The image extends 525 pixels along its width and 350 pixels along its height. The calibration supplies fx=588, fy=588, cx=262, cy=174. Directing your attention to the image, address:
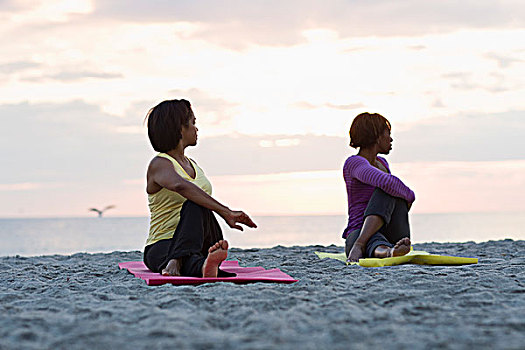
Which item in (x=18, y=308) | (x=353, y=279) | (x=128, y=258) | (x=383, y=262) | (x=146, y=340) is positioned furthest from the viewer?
(x=128, y=258)

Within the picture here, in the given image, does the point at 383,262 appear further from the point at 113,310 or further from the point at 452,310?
the point at 113,310

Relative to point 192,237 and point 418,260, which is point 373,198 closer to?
point 418,260

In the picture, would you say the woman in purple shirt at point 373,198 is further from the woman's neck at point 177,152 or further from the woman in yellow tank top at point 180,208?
the woman's neck at point 177,152

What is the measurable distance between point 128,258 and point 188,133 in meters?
2.19

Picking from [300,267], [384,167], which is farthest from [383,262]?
[384,167]

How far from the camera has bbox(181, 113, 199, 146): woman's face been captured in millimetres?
3561

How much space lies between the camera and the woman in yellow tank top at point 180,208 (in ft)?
10.7

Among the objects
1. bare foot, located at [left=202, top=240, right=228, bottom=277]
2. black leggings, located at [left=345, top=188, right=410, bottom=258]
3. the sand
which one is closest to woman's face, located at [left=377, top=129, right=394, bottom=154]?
black leggings, located at [left=345, top=188, right=410, bottom=258]

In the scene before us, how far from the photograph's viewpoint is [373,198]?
4.07 meters

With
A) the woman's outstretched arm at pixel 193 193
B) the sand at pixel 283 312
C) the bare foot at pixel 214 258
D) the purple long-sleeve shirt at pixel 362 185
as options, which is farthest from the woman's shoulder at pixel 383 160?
the bare foot at pixel 214 258

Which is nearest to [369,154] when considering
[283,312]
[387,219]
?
[387,219]

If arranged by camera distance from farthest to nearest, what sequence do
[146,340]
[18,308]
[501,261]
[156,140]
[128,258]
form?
[128,258] < [501,261] < [156,140] < [18,308] < [146,340]

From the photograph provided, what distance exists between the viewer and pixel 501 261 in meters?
4.18

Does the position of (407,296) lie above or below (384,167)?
below
